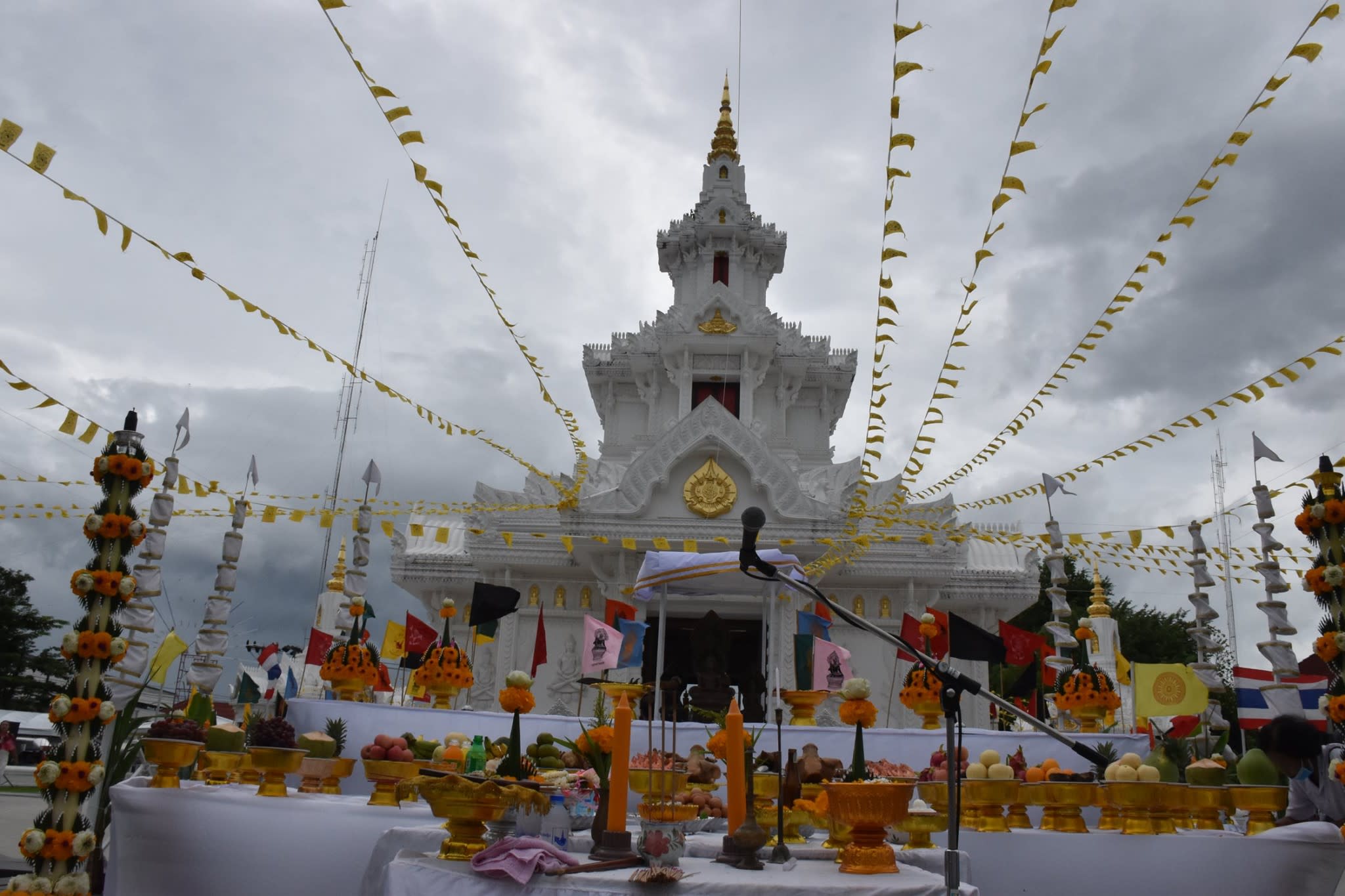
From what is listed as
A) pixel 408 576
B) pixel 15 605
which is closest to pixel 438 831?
pixel 408 576

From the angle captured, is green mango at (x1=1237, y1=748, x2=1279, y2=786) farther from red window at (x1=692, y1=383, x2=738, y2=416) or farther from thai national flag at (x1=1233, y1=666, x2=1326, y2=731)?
red window at (x1=692, y1=383, x2=738, y2=416)

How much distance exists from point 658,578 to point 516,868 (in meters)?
3.57

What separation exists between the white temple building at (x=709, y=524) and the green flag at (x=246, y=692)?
475 cm

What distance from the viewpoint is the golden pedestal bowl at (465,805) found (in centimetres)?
413

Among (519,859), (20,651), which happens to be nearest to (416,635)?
(519,859)

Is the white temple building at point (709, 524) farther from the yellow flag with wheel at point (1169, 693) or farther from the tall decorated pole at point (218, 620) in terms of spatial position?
the tall decorated pole at point (218, 620)

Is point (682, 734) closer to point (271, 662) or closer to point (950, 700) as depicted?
point (950, 700)

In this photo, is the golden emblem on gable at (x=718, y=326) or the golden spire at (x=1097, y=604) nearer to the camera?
the golden spire at (x=1097, y=604)

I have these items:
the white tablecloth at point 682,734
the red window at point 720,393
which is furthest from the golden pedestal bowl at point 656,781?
the red window at point 720,393

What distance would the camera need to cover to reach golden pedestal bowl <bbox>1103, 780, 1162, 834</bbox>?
18.1 ft

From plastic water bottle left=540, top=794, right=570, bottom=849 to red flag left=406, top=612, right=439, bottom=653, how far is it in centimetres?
1074

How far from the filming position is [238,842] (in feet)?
19.2

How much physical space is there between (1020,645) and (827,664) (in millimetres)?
3680

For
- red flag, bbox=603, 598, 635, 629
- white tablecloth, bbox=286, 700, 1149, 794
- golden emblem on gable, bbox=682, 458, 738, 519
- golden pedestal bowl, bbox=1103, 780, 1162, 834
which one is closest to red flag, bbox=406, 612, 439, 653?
red flag, bbox=603, 598, 635, 629
